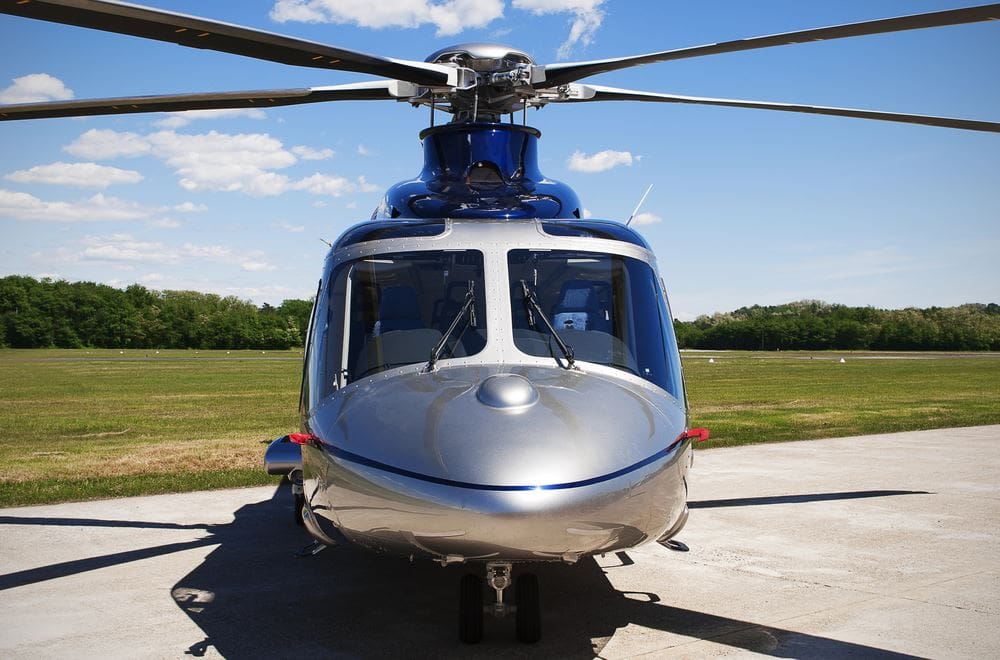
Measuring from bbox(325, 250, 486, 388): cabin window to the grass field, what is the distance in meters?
5.99

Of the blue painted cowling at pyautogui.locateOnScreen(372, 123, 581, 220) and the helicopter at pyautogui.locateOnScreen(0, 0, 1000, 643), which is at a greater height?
the blue painted cowling at pyautogui.locateOnScreen(372, 123, 581, 220)

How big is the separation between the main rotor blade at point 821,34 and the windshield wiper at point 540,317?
1.90 metres

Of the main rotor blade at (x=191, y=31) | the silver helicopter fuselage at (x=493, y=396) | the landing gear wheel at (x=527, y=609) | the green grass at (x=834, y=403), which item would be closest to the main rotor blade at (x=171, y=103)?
the main rotor blade at (x=191, y=31)

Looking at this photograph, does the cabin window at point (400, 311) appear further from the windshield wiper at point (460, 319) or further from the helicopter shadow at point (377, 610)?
the helicopter shadow at point (377, 610)

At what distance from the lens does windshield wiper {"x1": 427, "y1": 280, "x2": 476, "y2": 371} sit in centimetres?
472

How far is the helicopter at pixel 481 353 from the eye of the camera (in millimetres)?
3709

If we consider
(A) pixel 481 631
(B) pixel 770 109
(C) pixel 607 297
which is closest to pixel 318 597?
(A) pixel 481 631

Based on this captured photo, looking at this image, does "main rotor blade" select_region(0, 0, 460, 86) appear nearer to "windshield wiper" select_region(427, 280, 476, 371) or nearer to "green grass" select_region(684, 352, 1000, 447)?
"windshield wiper" select_region(427, 280, 476, 371)

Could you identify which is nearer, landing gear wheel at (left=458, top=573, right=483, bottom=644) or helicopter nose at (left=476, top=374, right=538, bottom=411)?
helicopter nose at (left=476, top=374, right=538, bottom=411)

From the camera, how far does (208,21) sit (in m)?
4.48

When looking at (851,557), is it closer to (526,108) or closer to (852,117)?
(852,117)

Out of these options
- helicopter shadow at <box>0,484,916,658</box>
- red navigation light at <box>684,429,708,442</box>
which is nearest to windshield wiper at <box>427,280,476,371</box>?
red navigation light at <box>684,429,708,442</box>

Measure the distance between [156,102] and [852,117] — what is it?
5234 mm

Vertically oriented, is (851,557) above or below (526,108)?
below
